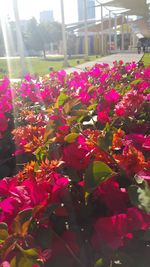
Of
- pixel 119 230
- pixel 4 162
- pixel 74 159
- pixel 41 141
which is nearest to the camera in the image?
pixel 119 230

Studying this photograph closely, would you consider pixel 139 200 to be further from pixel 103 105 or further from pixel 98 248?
pixel 103 105

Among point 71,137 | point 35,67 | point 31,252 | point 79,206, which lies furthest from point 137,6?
point 31,252

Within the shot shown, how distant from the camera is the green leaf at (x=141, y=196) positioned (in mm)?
856

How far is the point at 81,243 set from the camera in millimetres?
947

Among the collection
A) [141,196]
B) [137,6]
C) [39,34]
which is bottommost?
[39,34]

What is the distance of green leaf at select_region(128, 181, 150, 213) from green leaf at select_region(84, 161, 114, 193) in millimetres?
75

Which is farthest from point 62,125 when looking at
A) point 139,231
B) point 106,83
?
point 106,83

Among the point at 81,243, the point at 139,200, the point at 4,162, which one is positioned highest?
the point at 139,200

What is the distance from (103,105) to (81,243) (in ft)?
3.84

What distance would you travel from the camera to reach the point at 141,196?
35.1 inches

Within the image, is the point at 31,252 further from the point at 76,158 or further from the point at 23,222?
the point at 76,158

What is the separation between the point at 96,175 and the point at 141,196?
0.12 metres

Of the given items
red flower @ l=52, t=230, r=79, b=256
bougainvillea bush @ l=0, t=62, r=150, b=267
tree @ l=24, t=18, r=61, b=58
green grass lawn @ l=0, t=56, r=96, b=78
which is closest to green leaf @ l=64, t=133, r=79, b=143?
bougainvillea bush @ l=0, t=62, r=150, b=267

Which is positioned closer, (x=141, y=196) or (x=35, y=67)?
(x=141, y=196)
